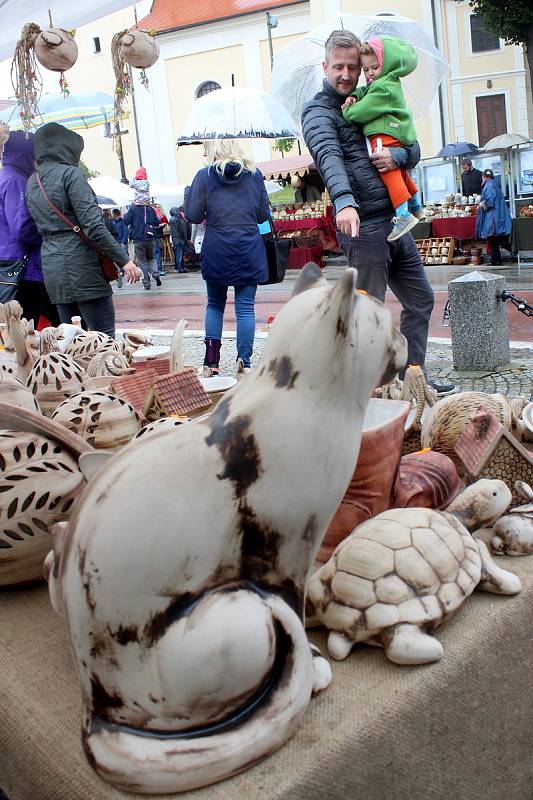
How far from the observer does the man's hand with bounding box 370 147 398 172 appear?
338 cm

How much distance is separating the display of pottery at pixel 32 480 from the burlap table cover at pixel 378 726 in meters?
0.17

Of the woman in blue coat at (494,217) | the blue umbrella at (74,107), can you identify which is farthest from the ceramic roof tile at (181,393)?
the woman in blue coat at (494,217)

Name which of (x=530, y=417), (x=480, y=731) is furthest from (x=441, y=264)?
(x=480, y=731)

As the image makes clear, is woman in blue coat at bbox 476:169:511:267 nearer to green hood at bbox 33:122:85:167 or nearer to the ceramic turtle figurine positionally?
green hood at bbox 33:122:85:167

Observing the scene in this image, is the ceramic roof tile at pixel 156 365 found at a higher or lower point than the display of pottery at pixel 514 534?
higher

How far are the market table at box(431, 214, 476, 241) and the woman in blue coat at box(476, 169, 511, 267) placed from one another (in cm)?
53

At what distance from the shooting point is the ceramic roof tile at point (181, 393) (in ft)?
6.08

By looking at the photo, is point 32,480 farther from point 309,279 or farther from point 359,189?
point 359,189

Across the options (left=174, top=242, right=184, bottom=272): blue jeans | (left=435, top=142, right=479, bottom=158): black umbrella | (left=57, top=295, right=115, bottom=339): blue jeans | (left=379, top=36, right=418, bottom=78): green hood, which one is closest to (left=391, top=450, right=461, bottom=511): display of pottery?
(left=379, top=36, right=418, bottom=78): green hood

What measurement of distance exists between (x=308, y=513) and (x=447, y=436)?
838mm

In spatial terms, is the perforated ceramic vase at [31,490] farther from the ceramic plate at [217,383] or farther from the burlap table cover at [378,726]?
the ceramic plate at [217,383]

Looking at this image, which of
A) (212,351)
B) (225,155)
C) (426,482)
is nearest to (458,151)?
(225,155)

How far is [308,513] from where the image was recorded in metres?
1.04

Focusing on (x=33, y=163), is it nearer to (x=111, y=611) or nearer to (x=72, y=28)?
(x=72, y=28)
